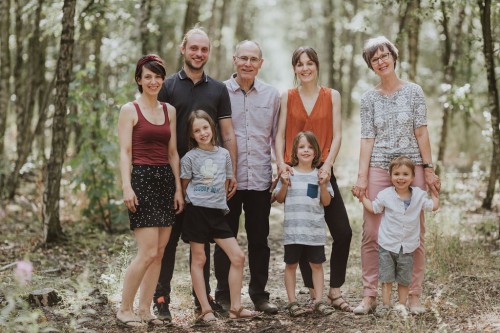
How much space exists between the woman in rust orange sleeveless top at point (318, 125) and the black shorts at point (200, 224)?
73 centimetres

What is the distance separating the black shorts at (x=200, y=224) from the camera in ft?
17.2

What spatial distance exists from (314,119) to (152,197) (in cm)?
163

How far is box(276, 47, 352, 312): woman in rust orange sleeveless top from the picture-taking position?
5.47 metres

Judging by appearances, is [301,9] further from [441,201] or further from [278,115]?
[278,115]

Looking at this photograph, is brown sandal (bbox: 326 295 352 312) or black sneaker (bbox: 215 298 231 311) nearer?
brown sandal (bbox: 326 295 352 312)

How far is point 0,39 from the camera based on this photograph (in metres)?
10.5

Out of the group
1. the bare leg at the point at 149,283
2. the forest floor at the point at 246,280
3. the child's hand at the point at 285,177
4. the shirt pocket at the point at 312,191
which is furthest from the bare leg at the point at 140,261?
the shirt pocket at the point at 312,191

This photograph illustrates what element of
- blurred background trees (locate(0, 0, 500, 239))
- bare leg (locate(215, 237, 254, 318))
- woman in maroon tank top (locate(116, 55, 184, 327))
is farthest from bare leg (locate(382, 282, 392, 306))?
blurred background trees (locate(0, 0, 500, 239))

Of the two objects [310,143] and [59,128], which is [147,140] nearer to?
[310,143]

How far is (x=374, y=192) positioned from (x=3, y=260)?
4.59m

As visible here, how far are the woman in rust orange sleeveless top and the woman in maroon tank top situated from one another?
3.43 feet

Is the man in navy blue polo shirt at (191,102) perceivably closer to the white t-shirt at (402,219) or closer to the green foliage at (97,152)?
the white t-shirt at (402,219)

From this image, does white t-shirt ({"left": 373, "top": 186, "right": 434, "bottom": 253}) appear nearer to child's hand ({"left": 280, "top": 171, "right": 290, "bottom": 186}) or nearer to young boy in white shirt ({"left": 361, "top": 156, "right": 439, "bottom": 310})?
young boy in white shirt ({"left": 361, "top": 156, "right": 439, "bottom": 310})

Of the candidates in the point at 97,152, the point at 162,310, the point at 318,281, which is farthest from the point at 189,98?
the point at 97,152
